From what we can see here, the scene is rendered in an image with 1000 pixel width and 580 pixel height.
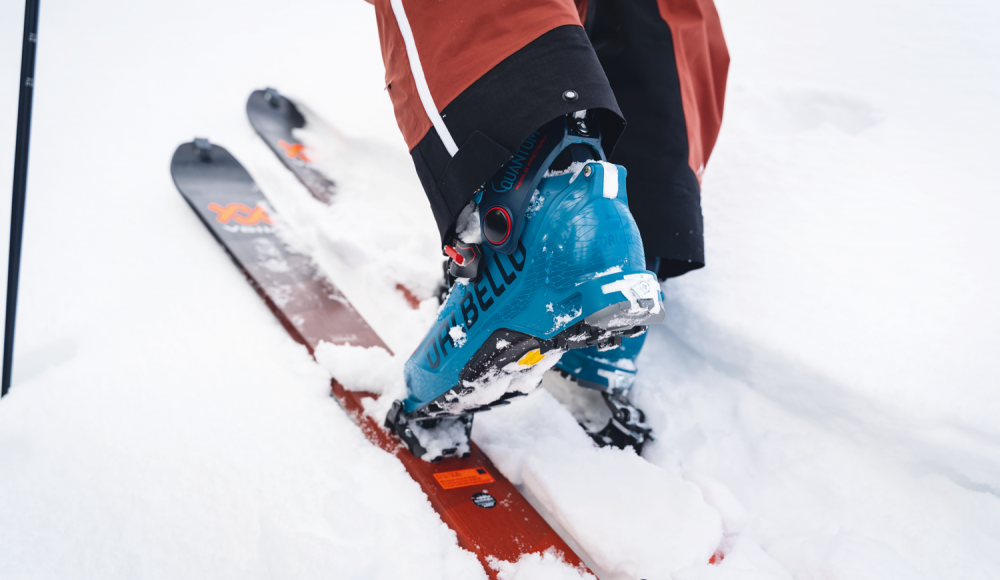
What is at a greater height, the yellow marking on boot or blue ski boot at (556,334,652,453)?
the yellow marking on boot

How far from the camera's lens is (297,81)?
2.52 m

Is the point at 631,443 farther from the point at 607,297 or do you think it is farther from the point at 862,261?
the point at 862,261

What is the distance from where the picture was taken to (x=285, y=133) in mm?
2117

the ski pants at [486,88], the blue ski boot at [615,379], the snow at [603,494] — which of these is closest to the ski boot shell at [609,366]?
the blue ski boot at [615,379]

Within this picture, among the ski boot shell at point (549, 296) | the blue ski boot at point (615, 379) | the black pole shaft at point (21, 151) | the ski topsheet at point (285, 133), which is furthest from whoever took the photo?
the ski topsheet at point (285, 133)

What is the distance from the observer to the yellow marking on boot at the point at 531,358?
0.71 m

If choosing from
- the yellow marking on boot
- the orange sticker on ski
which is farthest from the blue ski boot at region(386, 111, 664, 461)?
the orange sticker on ski

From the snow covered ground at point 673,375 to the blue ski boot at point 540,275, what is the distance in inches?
10.0

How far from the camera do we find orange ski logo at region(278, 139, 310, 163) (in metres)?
1.99

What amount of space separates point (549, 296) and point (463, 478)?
1.44 feet

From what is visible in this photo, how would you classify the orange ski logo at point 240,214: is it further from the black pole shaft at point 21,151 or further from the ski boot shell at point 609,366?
the ski boot shell at point 609,366

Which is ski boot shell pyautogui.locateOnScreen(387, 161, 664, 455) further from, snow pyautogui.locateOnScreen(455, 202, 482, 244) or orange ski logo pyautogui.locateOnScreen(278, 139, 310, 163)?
orange ski logo pyautogui.locateOnScreen(278, 139, 310, 163)

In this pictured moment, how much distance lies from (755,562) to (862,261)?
0.77m

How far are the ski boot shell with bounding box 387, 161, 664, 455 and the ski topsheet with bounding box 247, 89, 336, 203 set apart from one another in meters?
1.25
